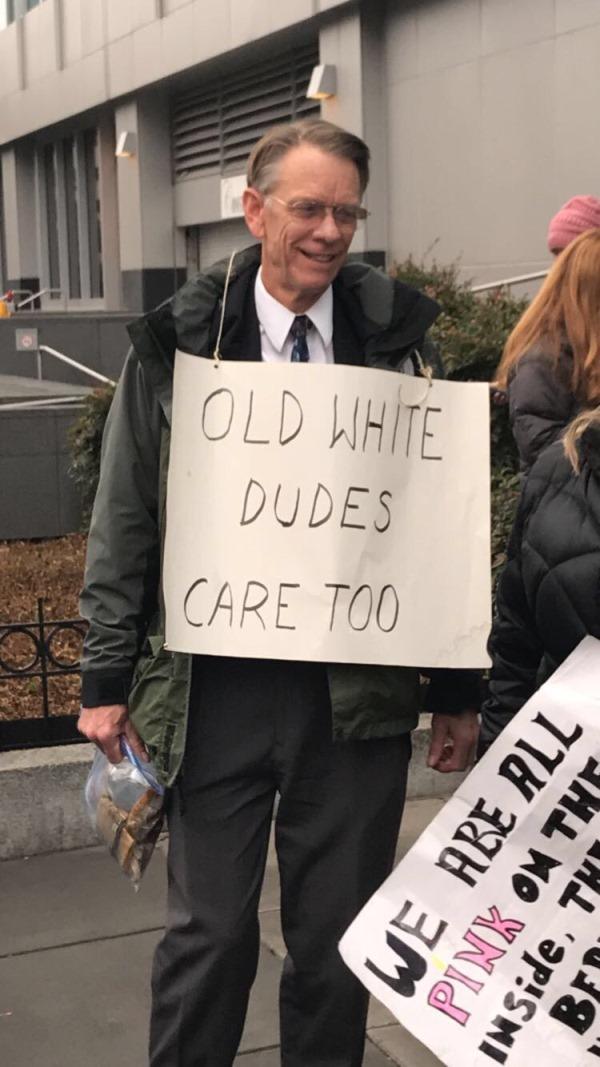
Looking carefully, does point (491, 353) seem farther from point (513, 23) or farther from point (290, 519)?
point (513, 23)

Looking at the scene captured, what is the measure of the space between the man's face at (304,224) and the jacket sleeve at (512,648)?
570 millimetres

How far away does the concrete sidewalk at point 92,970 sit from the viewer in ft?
11.5

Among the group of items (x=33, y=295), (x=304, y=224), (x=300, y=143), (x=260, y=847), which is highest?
(x=33, y=295)

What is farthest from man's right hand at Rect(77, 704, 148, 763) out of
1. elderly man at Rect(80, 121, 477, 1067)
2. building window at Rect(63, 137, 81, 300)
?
building window at Rect(63, 137, 81, 300)

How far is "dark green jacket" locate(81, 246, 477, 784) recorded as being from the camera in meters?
2.74

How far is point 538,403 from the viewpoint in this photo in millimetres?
4020

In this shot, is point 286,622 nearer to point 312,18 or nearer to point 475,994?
point 475,994

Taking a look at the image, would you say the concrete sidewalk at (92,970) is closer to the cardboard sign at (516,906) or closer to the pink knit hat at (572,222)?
the cardboard sign at (516,906)

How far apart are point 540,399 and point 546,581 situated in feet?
5.47

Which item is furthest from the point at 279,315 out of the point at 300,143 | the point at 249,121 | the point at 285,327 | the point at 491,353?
the point at 249,121

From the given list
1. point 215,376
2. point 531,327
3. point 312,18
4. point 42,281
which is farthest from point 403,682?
point 42,281

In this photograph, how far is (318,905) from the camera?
9.35 ft

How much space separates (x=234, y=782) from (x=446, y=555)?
59cm

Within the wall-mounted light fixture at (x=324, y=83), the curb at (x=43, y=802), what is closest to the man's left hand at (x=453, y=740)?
the curb at (x=43, y=802)
